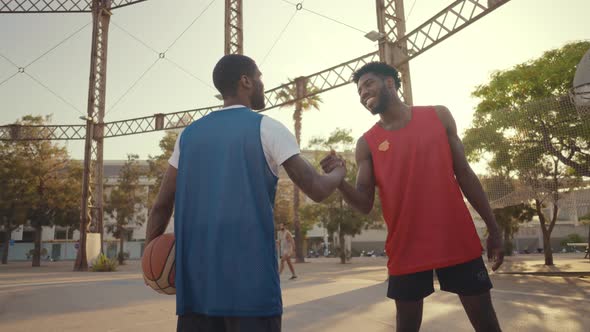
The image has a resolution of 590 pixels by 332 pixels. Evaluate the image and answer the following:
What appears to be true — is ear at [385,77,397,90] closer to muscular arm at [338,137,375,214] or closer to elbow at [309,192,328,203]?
muscular arm at [338,137,375,214]

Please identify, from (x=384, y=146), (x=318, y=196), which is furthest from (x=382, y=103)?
(x=318, y=196)

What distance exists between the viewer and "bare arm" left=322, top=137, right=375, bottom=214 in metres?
2.69

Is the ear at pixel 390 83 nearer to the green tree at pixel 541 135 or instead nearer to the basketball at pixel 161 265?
the basketball at pixel 161 265

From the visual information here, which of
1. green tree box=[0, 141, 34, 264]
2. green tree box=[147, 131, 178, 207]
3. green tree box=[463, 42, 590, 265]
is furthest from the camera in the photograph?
green tree box=[147, 131, 178, 207]

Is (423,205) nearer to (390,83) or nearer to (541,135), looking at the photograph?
(390,83)

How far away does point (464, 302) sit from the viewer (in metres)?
2.35

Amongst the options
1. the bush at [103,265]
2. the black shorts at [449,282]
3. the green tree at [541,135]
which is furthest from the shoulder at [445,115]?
the bush at [103,265]

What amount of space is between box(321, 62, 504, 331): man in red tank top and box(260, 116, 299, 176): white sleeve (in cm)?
58

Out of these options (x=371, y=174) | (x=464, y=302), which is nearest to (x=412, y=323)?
(x=464, y=302)

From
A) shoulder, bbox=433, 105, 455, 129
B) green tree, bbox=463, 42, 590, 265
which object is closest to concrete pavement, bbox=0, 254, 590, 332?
shoulder, bbox=433, 105, 455, 129

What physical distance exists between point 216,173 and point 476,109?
21602 mm

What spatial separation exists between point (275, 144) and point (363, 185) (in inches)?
41.4

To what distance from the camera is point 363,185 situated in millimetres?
2740

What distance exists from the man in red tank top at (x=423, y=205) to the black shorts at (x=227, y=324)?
94 cm
